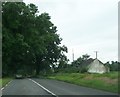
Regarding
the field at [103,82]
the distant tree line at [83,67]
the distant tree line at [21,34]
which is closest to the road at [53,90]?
the field at [103,82]

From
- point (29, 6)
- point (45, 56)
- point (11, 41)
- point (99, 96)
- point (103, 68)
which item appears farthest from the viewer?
point (103, 68)

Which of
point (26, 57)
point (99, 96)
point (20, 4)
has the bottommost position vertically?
point (99, 96)

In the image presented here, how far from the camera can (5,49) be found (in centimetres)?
8162

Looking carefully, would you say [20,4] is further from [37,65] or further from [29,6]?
[37,65]

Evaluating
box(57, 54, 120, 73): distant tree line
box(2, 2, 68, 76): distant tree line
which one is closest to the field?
box(2, 2, 68, 76): distant tree line

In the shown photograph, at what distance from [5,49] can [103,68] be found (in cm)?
4671

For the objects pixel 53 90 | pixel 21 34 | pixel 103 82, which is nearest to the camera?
pixel 53 90

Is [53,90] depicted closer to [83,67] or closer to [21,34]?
[21,34]

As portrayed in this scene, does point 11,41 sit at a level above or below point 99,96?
above

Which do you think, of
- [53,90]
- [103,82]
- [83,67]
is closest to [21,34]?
[83,67]

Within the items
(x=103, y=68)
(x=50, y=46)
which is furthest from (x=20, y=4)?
(x=103, y=68)

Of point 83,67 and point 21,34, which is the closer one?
point 21,34

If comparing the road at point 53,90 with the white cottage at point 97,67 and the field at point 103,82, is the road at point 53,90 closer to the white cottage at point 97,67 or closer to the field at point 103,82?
the field at point 103,82

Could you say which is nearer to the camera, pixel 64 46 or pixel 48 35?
pixel 48 35
